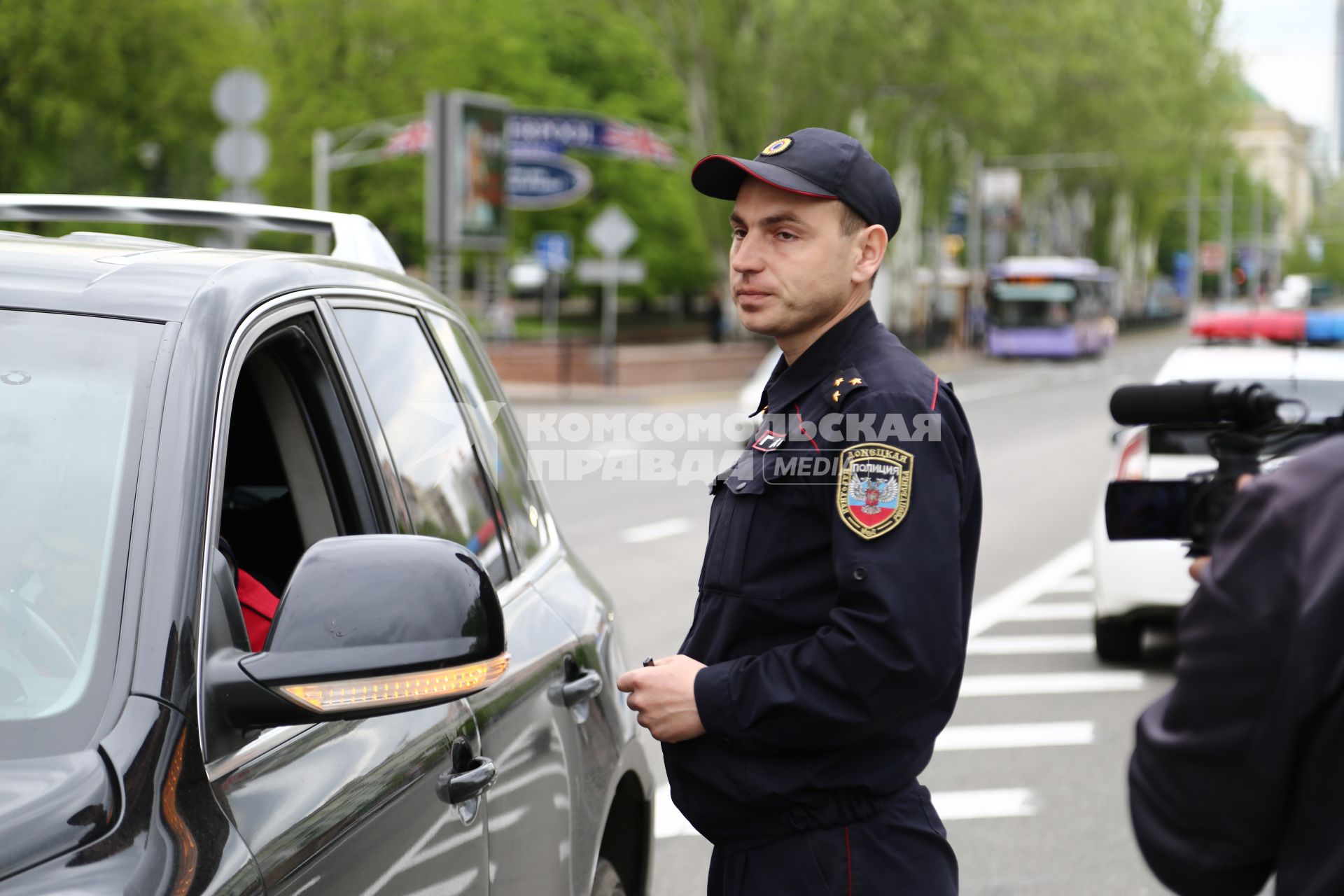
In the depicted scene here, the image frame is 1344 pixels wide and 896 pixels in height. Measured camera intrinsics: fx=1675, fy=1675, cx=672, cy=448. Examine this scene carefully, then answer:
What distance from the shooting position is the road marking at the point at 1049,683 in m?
8.28

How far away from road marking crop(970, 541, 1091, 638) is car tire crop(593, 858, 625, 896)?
625cm

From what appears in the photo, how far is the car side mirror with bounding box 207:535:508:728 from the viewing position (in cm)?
194

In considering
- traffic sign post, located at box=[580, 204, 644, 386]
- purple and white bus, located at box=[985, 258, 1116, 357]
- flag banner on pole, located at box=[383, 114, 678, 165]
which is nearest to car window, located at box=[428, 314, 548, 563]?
traffic sign post, located at box=[580, 204, 644, 386]

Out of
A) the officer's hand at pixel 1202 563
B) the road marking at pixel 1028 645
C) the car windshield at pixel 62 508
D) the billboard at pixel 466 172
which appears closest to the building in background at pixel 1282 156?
the billboard at pixel 466 172

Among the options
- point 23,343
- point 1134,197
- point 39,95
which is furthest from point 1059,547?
point 1134,197

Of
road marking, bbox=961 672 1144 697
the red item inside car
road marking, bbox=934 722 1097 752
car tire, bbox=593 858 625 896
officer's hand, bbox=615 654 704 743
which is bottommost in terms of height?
road marking, bbox=961 672 1144 697

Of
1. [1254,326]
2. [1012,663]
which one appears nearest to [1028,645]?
[1012,663]

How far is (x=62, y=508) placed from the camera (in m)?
2.09

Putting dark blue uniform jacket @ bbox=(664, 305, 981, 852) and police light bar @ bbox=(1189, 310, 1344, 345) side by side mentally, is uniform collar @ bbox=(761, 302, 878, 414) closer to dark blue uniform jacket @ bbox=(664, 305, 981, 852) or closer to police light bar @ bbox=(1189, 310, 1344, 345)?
dark blue uniform jacket @ bbox=(664, 305, 981, 852)

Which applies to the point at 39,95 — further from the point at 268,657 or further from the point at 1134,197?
the point at 1134,197

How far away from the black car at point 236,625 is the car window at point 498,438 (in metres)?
0.36

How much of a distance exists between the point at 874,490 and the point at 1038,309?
4874 centimetres

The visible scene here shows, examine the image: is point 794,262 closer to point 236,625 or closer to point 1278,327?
point 236,625

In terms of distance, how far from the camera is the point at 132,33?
43.0 m
